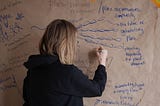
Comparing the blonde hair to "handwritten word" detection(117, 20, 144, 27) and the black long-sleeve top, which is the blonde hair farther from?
"handwritten word" detection(117, 20, 144, 27)

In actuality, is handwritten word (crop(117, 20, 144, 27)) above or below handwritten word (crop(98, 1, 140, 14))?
below

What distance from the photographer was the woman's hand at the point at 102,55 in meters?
1.63

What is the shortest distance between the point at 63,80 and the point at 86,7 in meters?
0.55

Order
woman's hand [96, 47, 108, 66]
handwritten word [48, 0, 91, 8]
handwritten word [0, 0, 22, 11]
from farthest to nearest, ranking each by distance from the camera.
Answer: handwritten word [0, 0, 22, 11] < handwritten word [48, 0, 91, 8] < woman's hand [96, 47, 108, 66]

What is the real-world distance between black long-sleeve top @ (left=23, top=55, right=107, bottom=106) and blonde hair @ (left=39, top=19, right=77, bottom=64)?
0.05 m

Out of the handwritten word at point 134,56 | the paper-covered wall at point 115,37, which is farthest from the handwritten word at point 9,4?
the handwritten word at point 134,56

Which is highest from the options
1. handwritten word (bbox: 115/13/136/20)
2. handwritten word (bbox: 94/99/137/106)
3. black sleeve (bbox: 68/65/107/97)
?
handwritten word (bbox: 115/13/136/20)

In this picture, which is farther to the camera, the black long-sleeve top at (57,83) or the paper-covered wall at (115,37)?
the paper-covered wall at (115,37)

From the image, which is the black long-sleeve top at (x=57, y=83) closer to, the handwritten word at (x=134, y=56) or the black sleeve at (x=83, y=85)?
the black sleeve at (x=83, y=85)

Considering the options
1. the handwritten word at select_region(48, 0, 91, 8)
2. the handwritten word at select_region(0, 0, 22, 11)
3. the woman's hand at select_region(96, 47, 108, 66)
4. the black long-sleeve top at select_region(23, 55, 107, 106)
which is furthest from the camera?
the handwritten word at select_region(0, 0, 22, 11)

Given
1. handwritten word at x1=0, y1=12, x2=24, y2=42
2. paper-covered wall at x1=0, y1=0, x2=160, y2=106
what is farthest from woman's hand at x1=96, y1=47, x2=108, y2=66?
handwritten word at x1=0, y1=12, x2=24, y2=42

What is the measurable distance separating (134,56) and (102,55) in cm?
19

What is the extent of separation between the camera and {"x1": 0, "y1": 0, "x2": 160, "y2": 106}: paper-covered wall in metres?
1.65

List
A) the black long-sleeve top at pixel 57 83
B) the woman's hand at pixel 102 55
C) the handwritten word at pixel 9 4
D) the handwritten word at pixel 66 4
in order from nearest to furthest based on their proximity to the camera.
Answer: the black long-sleeve top at pixel 57 83 → the woman's hand at pixel 102 55 → the handwritten word at pixel 66 4 → the handwritten word at pixel 9 4
